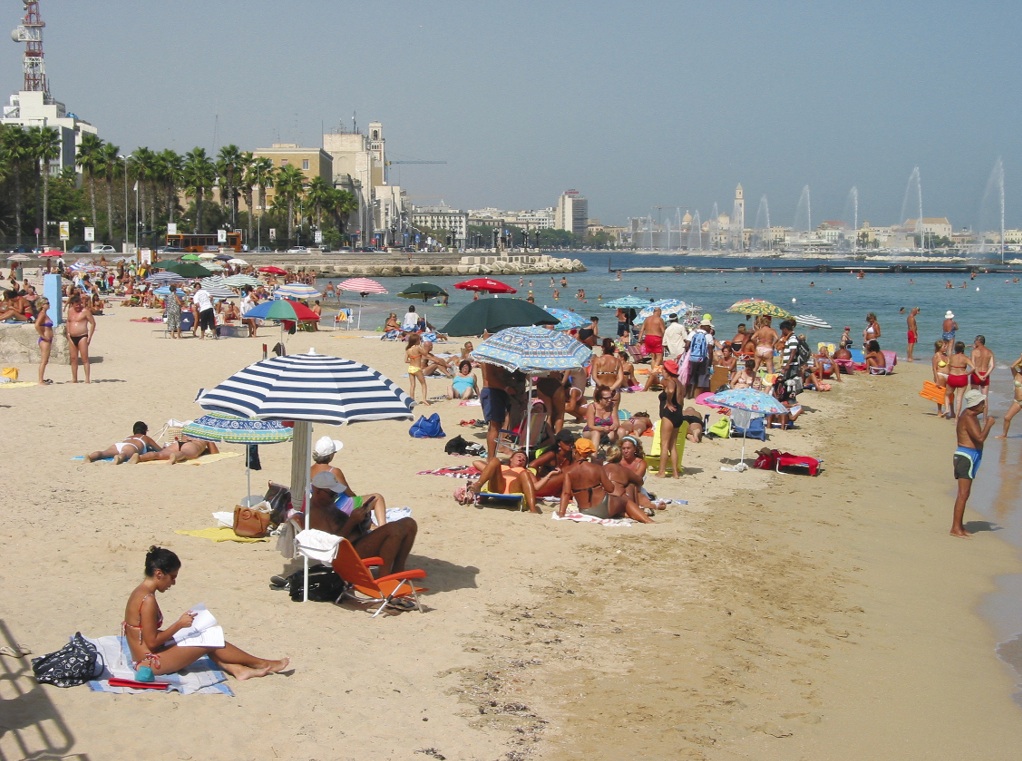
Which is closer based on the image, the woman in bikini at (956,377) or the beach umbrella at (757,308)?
the woman in bikini at (956,377)

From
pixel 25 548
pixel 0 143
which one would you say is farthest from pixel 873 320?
pixel 0 143

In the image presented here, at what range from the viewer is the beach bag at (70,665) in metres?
5.52

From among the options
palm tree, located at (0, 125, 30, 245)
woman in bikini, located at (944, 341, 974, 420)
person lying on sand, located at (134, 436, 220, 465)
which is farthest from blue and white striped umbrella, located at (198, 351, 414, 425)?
palm tree, located at (0, 125, 30, 245)

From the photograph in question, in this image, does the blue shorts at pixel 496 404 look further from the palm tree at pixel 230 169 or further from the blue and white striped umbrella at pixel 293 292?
the palm tree at pixel 230 169

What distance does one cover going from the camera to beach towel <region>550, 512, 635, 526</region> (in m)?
9.83

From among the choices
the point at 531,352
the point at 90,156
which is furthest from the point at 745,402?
the point at 90,156

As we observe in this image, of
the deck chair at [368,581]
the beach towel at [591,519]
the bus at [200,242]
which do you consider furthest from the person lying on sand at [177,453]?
the bus at [200,242]

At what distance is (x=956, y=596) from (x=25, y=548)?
24.4 ft

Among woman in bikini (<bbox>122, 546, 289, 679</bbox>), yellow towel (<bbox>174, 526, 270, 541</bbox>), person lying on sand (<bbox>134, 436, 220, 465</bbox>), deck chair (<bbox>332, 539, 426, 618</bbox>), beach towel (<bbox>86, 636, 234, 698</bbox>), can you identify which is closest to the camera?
beach towel (<bbox>86, 636, 234, 698</bbox>)

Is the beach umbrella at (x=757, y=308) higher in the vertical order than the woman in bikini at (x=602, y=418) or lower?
higher

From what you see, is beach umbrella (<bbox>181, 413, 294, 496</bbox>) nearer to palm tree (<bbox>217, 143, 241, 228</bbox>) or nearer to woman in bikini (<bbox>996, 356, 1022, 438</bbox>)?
woman in bikini (<bbox>996, 356, 1022, 438</bbox>)

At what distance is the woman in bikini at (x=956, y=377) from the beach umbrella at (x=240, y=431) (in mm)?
11995

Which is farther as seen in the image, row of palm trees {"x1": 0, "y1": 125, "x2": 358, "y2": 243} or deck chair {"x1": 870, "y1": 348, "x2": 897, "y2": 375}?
row of palm trees {"x1": 0, "y1": 125, "x2": 358, "y2": 243}

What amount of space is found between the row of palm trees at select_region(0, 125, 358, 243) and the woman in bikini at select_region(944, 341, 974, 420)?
216ft
